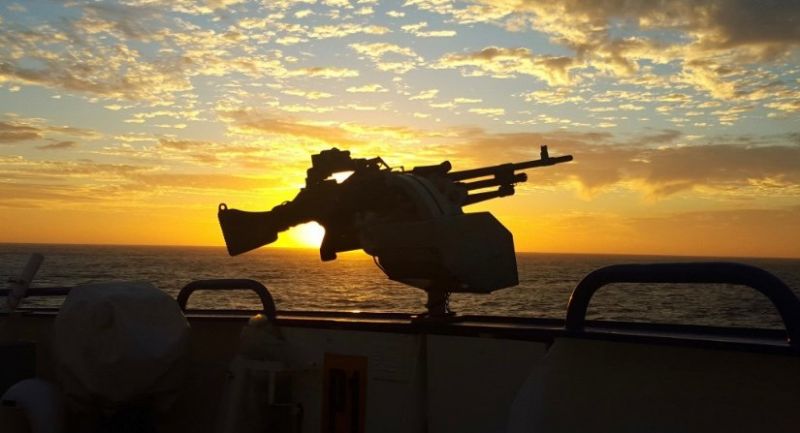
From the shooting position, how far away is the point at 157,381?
4891 millimetres

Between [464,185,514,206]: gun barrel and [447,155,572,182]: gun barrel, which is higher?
[447,155,572,182]: gun barrel

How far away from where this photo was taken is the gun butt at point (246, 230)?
21.0 feet

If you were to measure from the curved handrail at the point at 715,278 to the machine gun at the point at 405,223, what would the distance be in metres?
1.71

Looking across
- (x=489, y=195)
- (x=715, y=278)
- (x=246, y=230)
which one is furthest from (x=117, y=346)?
(x=715, y=278)

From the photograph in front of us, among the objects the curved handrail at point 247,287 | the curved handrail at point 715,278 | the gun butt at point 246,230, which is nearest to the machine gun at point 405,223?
the gun butt at point 246,230

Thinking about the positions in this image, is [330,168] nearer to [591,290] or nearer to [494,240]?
[494,240]

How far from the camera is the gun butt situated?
6.39 metres

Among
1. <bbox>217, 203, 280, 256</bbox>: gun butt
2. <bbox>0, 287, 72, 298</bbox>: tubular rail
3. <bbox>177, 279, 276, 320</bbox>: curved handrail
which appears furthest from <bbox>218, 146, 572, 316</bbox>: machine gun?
<bbox>0, 287, 72, 298</bbox>: tubular rail

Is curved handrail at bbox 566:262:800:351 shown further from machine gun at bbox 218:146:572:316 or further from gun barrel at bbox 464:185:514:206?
gun barrel at bbox 464:185:514:206

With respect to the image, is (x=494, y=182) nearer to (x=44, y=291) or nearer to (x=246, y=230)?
(x=246, y=230)

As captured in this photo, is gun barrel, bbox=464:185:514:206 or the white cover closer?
the white cover

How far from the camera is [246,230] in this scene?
6461mm

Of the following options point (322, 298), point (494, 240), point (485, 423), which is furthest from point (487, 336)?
point (322, 298)

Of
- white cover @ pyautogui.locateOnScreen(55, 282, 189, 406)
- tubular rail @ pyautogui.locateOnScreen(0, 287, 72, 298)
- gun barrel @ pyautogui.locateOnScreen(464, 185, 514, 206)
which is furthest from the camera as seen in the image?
gun barrel @ pyautogui.locateOnScreen(464, 185, 514, 206)
